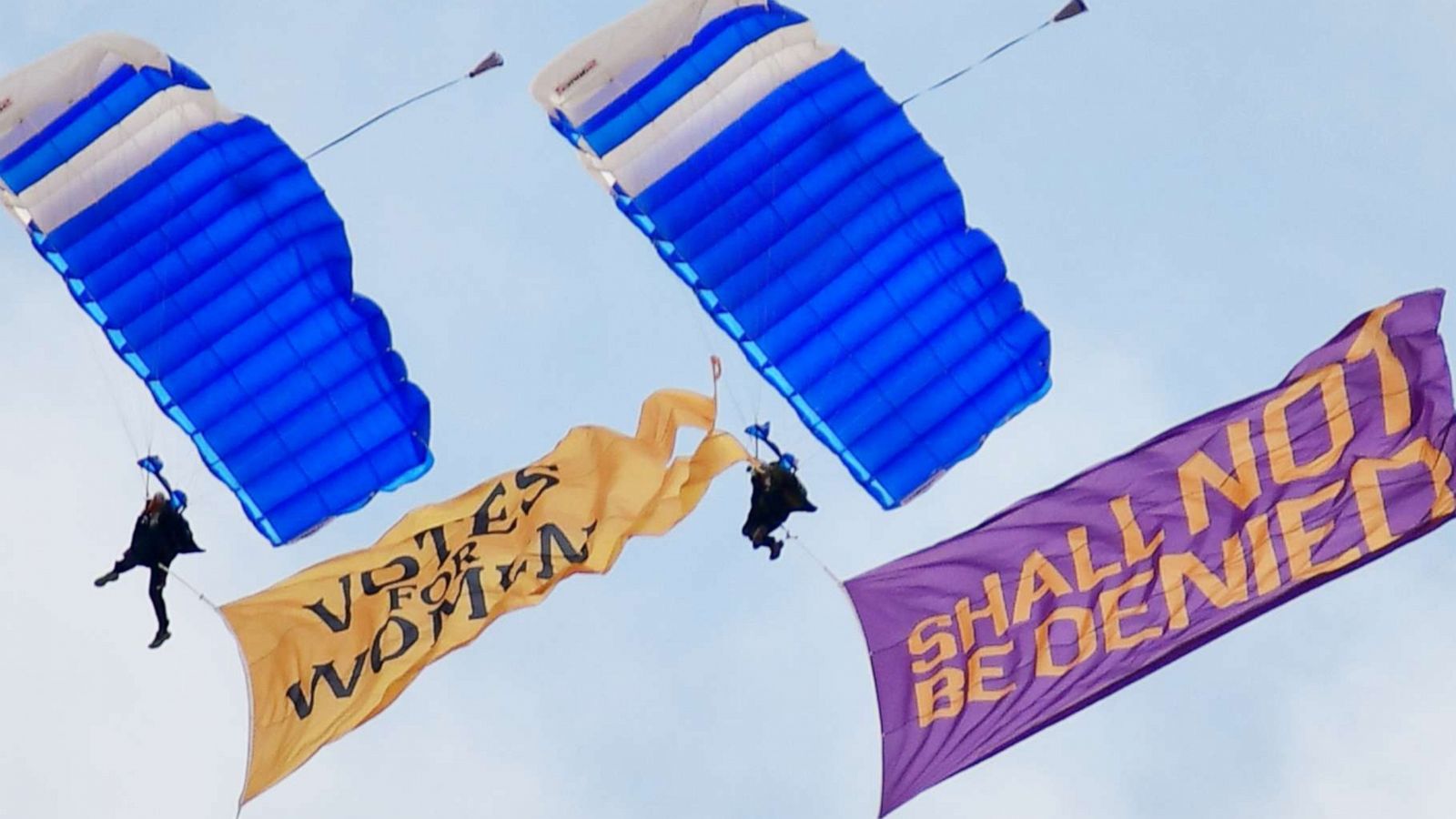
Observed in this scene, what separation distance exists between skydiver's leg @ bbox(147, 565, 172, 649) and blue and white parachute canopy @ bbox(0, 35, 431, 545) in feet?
2.06

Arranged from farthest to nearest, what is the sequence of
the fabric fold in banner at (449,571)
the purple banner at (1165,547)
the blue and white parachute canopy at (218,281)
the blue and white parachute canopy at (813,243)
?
the blue and white parachute canopy at (218,281) < the blue and white parachute canopy at (813,243) < the fabric fold in banner at (449,571) < the purple banner at (1165,547)

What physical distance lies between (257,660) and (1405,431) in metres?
6.70

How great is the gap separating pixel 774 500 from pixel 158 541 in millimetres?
3625

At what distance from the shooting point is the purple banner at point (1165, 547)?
28.6 metres

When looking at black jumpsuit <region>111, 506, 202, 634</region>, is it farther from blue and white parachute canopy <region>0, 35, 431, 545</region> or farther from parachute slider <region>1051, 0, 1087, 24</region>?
parachute slider <region>1051, 0, 1087, 24</region>

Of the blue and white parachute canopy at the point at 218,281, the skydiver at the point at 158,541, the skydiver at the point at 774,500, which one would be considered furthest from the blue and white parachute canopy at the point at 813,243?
the skydiver at the point at 158,541

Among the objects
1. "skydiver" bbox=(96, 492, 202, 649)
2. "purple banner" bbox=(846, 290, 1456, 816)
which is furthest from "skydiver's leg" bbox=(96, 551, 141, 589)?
"purple banner" bbox=(846, 290, 1456, 816)

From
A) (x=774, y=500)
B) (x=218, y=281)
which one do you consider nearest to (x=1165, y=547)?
(x=774, y=500)

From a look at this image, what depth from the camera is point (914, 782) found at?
2812 cm

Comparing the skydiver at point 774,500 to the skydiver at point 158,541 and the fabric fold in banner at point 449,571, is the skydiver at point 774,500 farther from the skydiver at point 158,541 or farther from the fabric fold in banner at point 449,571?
the skydiver at point 158,541

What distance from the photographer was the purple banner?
1126 inches

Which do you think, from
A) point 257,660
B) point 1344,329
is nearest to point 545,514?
point 257,660

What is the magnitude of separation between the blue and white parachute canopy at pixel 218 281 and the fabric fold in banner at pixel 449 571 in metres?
0.50

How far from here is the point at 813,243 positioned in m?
29.9
